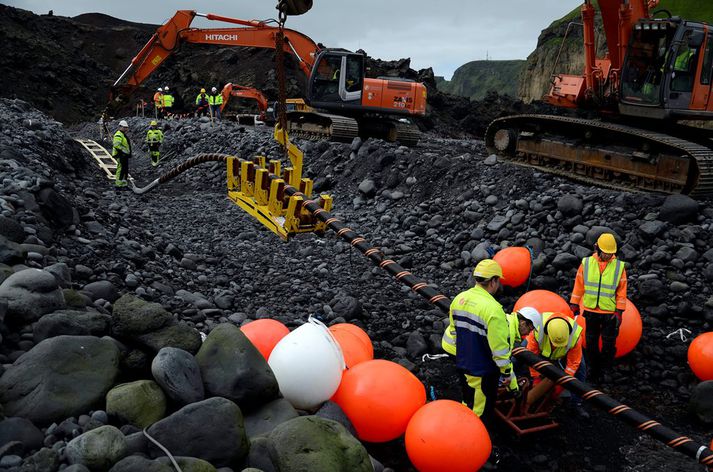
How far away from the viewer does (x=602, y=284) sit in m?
6.28

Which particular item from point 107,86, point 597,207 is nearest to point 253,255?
point 597,207

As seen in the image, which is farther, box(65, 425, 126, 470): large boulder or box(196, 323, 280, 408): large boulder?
box(196, 323, 280, 408): large boulder

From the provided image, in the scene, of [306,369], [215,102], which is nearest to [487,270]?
[306,369]

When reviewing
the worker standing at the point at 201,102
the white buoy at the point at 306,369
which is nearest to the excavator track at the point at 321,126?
the worker standing at the point at 201,102

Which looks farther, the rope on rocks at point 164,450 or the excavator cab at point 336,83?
the excavator cab at point 336,83

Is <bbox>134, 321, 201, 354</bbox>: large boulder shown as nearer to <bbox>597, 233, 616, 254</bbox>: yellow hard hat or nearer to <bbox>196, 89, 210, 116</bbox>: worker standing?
<bbox>597, 233, 616, 254</bbox>: yellow hard hat

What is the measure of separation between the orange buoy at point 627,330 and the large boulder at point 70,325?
4861mm

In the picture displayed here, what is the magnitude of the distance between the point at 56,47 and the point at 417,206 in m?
42.9

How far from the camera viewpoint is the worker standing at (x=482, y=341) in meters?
4.77

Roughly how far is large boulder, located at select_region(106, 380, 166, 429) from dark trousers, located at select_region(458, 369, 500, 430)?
2.58 metres

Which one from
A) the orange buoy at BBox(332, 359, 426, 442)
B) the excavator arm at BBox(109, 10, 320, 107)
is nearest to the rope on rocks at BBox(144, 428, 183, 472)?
the orange buoy at BBox(332, 359, 426, 442)

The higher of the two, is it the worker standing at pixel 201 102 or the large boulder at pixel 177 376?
the worker standing at pixel 201 102

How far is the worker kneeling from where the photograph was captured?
5438mm

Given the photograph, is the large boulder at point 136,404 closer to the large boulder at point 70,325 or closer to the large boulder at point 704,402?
the large boulder at point 70,325
